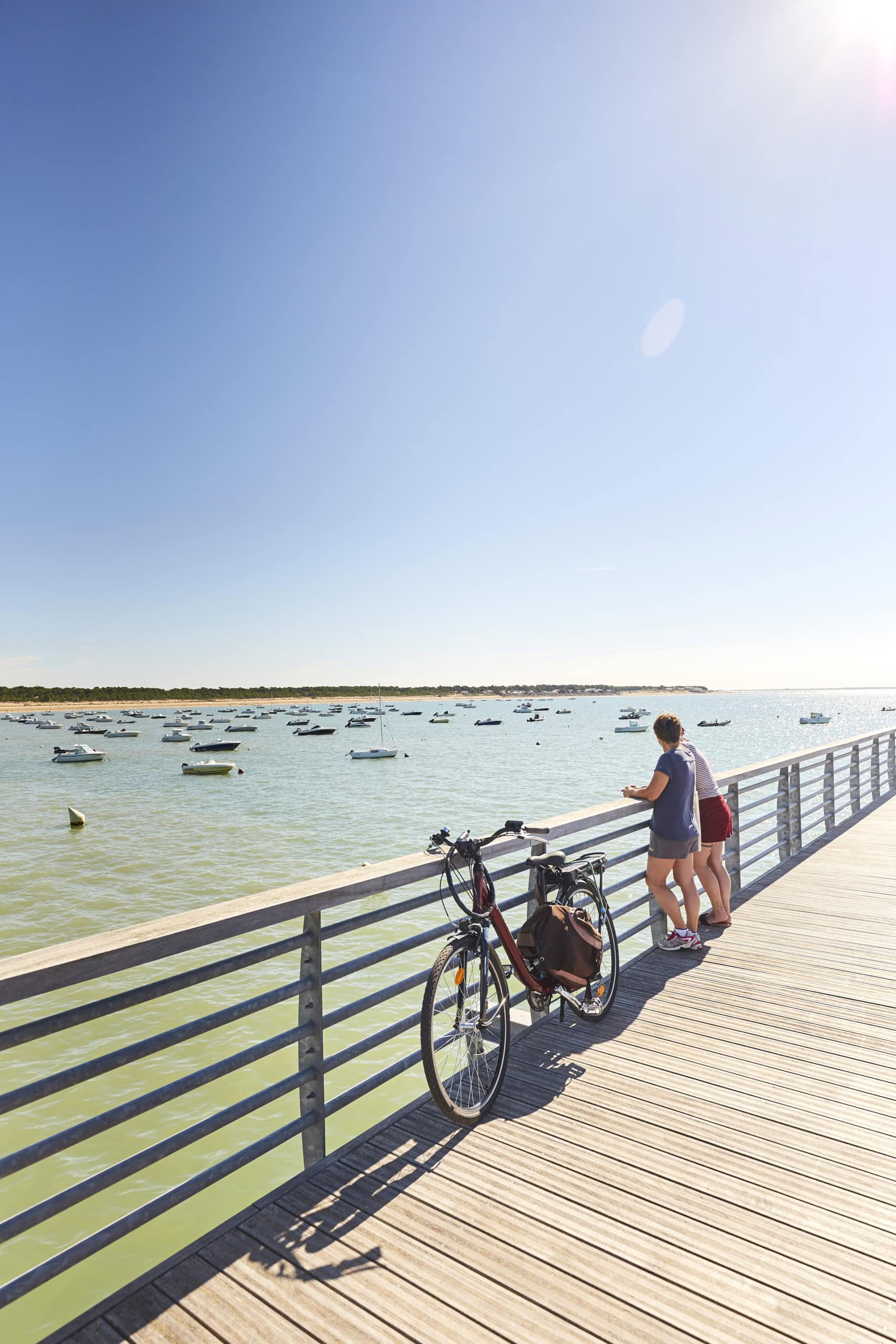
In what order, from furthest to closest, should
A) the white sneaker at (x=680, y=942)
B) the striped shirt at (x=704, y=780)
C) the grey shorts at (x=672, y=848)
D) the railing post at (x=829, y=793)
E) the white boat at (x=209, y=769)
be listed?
the white boat at (x=209, y=769) → the railing post at (x=829, y=793) → the striped shirt at (x=704, y=780) → the white sneaker at (x=680, y=942) → the grey shorts at (x=672, y=848)

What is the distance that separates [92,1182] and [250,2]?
14.4 m

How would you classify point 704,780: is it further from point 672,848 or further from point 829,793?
point 829,793

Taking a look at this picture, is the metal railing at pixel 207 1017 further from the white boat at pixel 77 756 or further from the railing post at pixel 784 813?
the white boat at pixel 77 756

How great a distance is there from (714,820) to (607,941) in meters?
1.67

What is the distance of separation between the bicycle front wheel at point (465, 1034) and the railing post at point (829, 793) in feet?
25.3

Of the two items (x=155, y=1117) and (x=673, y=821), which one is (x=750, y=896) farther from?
(x=155, y=1117)

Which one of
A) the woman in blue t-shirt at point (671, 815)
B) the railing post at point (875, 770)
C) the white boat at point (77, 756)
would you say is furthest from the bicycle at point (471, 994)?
the white boat at point (77, 756)

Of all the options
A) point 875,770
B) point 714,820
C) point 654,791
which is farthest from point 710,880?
point 875,770

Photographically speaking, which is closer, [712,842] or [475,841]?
[475,841]

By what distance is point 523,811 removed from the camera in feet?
80.3

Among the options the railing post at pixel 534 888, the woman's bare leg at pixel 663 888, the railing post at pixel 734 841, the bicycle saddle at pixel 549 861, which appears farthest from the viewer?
the railing post at pixel 734 841

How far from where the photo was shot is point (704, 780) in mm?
5371

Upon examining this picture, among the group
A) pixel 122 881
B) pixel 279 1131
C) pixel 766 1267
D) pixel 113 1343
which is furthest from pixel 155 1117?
pixel 122 881

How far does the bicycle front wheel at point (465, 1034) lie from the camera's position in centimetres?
286
